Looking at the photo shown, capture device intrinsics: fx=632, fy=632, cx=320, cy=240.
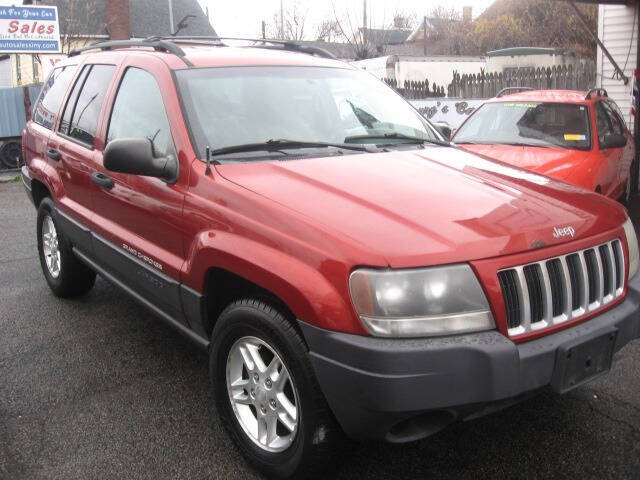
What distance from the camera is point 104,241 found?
3.94m

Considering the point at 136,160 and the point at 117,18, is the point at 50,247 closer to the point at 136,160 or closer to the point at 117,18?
the point at 136,160

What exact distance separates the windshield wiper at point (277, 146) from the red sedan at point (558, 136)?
123 inches

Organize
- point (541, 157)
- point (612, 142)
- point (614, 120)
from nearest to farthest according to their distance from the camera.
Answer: point (541, 157)
point (612, 142)
point (614, 120)

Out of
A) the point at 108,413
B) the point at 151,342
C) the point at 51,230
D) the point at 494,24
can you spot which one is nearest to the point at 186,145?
the point at 108,413

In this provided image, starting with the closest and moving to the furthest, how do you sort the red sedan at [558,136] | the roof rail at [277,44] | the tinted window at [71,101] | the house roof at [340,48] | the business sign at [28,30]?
the roof rail at [277,44]
the tinted window at [71,101]
the red sedan at [558,136]
the business sign at [28,30]
the house roof at [340,48]

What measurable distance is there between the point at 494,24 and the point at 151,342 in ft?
106

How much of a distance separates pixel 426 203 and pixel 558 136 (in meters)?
4.77

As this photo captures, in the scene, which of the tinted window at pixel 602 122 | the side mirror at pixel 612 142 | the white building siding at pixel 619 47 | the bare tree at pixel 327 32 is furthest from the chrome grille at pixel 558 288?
the bare tree at pixel 327 32

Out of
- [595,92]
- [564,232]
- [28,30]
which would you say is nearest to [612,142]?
[595,92]

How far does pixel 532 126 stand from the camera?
697cm

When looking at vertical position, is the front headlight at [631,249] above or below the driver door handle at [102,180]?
below

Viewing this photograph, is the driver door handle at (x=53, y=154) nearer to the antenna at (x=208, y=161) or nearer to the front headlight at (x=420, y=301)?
the antenna at (x=208, y=161)

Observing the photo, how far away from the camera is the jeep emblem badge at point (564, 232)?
2.54 metres

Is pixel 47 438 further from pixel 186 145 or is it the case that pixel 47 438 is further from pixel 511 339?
pixel 511 339
